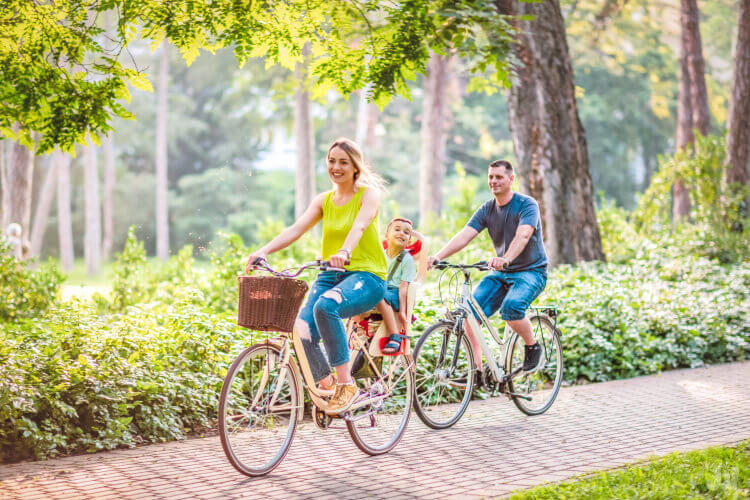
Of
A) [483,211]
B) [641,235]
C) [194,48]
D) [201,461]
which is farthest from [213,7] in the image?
[641,235]

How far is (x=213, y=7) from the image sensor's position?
6.76 m

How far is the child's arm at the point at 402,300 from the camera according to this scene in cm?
626

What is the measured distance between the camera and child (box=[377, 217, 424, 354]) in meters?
6.23

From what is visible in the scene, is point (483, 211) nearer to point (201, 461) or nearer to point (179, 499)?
point (201, 461)

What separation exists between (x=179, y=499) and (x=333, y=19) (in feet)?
13.3

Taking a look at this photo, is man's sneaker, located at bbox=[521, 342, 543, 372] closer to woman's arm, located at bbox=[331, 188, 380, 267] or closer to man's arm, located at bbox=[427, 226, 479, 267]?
man's arm, located at bbox=[427, 226, 479, 267]

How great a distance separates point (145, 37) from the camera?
6.81 m

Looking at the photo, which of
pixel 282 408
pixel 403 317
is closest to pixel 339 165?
pixel 403 317

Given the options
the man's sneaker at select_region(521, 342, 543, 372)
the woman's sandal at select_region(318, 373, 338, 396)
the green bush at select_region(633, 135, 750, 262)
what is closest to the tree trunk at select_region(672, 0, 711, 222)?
the green bush at select_region(633, 135, 750, 262)

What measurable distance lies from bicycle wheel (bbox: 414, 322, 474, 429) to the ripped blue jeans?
3.48 feet

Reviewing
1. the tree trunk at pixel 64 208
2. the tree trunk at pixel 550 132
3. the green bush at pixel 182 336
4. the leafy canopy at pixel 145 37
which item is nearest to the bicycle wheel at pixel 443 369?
the green bush at pixel 182 336

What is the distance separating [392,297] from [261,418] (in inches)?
58.9

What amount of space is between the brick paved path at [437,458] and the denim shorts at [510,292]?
98 cm

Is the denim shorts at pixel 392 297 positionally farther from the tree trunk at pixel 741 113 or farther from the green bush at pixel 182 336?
the tree trunk at pixel 741 113
